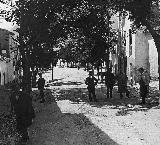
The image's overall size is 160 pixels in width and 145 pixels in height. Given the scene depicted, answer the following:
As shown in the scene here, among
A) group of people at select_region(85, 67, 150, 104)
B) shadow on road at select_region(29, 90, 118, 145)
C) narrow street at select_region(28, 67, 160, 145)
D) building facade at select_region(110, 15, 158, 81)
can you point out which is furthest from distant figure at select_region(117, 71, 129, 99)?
building facade at select_region(110, 15, 158, 81)

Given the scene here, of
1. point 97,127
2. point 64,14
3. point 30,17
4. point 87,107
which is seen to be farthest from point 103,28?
point 97,127

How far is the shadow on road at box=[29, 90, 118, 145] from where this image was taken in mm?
10031

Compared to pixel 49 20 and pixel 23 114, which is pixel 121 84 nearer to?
pixel 49 20

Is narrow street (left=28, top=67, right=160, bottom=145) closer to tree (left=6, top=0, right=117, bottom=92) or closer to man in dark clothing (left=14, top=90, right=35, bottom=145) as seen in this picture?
man in dark clothing (left=14, top=90, right=35, bottom=145)

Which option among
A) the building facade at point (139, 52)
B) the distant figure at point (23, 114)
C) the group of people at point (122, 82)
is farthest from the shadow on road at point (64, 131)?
the building facade at point (139, 52)

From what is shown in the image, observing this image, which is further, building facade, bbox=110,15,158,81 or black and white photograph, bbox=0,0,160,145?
building facade, bbox=110,15,158,81

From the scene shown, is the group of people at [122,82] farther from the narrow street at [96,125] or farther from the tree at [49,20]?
the tree at [49,20]

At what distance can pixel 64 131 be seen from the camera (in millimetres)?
11453

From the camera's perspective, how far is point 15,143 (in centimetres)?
921

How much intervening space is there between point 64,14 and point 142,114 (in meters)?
8.82

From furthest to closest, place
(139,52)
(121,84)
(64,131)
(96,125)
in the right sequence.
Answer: (139,52) → (121,84) → (96,125) → (64,131)

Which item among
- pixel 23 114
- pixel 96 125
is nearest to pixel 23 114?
pixel 23 114

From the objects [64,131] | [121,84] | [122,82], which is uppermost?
[122,82]

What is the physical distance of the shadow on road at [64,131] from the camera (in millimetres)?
10031
